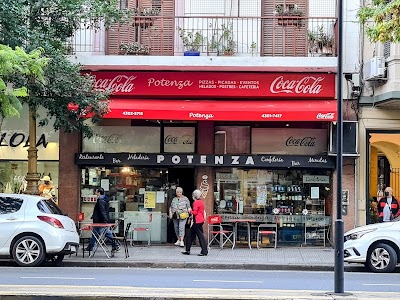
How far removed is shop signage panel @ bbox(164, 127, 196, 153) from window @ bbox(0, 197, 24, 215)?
18.2 ft

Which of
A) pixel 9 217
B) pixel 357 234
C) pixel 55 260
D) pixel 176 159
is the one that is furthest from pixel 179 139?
pixel 357 234

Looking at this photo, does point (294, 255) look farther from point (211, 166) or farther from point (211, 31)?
point (211, 31)

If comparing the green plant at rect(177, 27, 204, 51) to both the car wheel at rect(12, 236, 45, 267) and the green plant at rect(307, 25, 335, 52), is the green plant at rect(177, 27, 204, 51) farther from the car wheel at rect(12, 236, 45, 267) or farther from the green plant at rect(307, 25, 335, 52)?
the car wheel at rect(12, 236, 45, 267)

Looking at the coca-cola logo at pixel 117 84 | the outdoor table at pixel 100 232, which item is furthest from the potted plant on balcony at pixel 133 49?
the outdoor table at pixel 100 232

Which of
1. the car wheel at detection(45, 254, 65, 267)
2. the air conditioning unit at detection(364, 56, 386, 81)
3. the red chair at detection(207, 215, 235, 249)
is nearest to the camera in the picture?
the car wheel at detection(45, 254, 65, 267)

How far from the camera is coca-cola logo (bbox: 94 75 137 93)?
19953 mm

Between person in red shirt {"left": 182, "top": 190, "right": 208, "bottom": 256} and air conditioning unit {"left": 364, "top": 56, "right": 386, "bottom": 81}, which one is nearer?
person in red shirt {"left": 182, "top": 190, "right": 208, "bottom": 256}

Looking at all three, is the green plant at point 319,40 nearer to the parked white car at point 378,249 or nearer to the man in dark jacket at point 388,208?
the man in dark jacket at point 388,208

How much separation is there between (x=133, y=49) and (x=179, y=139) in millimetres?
2860

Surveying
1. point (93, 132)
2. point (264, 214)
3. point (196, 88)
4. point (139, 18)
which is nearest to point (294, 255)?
point (264, 214)

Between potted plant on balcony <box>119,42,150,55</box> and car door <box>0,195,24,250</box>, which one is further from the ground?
potted plant on balcony <box>119,42,150,55</box>

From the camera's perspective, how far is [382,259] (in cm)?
1591

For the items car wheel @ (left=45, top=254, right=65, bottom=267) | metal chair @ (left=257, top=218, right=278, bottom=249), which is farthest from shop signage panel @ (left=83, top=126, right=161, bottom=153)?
car wheel @ (left=45, top=254, right=65, bottom=267)

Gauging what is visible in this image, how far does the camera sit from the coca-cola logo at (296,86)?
19.8 m
